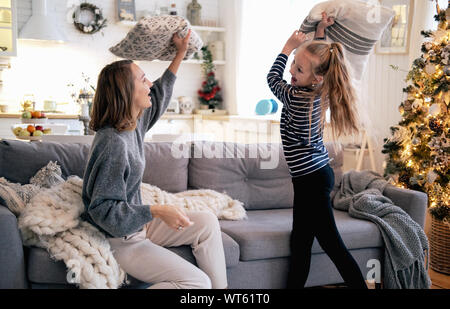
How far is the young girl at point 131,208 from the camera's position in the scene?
1.62 meters

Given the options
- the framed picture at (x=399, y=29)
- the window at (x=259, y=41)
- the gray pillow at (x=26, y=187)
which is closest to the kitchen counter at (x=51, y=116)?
the window at (x=259, y=41)

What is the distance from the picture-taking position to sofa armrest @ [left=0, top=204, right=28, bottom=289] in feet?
5.67

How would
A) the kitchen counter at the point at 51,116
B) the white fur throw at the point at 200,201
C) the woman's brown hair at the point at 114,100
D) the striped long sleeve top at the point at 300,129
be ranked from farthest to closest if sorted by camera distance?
1. the kitchen counter at the point at 51,116
2. the white fur throw at the point at 200,201
3. the striped long sleeve top at the point at 300,129
4. the woman's brown hair at the point at 114,100

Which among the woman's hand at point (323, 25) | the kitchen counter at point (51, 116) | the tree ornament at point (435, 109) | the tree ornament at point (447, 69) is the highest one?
the woman's hand at point (323, 25)

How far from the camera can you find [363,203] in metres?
2.59

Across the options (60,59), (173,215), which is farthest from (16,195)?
(60,59)

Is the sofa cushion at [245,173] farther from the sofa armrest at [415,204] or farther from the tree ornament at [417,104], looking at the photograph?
the tree ornament at [417,104]

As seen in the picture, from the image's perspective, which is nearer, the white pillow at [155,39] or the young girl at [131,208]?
the young girl at [131,208]

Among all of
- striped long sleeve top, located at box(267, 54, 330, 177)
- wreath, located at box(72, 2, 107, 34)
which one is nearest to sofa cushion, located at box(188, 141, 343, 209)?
striped long sleeve top, located at box(267, 54, 330, 177)

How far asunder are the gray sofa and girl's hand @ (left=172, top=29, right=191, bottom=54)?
2.48ft

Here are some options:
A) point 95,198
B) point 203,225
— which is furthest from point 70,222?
point 203,225

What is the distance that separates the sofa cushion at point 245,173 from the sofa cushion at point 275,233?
0.51 ft

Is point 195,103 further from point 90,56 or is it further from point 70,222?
point 70,222
